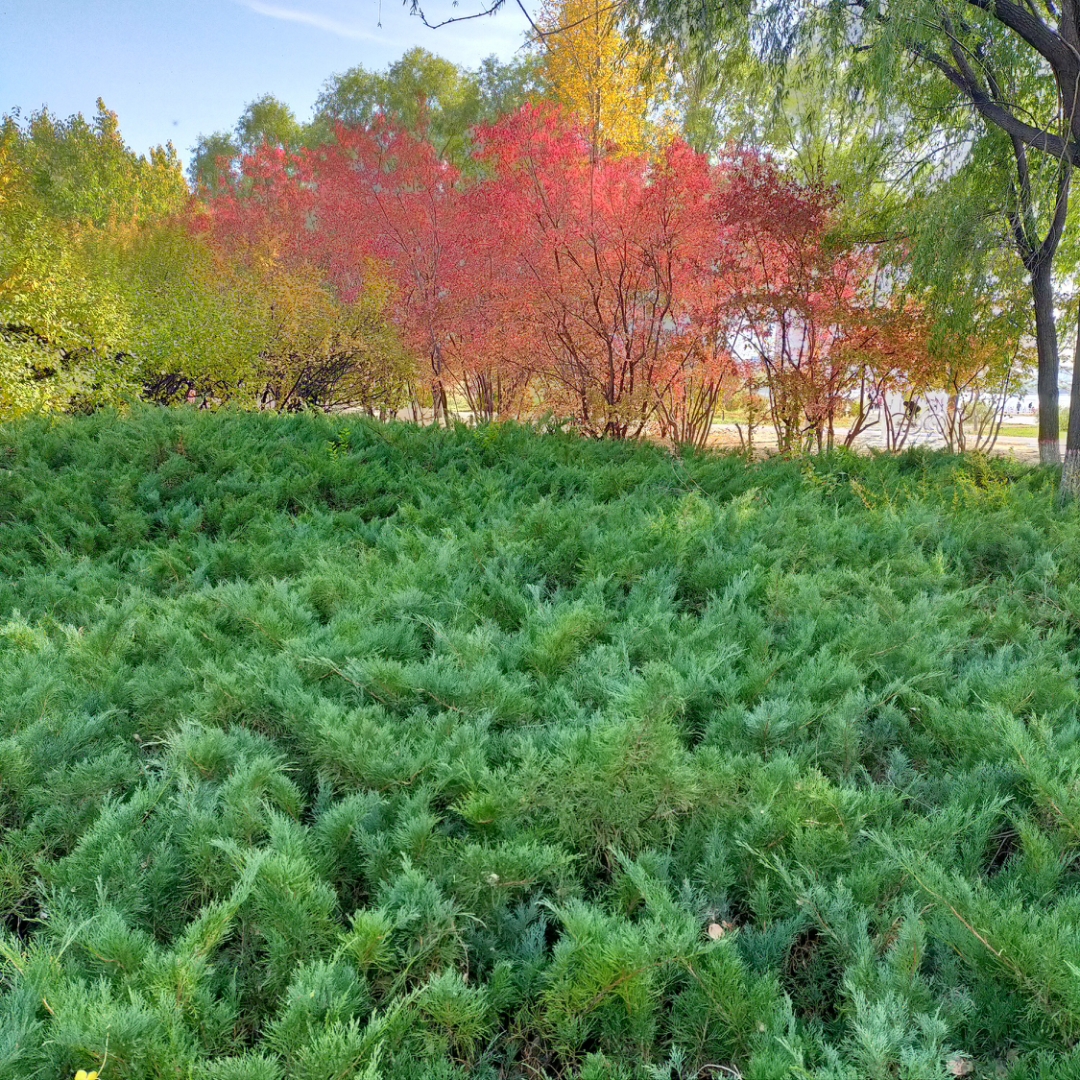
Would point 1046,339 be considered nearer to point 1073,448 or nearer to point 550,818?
point 1073,448

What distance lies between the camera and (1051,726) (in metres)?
1.81

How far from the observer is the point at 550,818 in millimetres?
1476

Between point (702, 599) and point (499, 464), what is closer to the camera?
point (702, 599)

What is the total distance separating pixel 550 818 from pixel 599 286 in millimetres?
5463

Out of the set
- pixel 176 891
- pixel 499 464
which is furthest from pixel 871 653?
pixel 499 464

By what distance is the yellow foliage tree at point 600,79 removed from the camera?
746 centimetres

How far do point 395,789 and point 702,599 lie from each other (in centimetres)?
157

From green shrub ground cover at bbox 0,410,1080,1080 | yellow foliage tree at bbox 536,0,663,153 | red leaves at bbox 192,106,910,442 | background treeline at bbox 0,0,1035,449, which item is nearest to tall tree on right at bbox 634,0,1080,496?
background treeline at bbox 0,0,1035,449

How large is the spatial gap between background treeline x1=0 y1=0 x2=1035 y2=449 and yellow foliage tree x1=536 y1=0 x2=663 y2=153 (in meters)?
0.04

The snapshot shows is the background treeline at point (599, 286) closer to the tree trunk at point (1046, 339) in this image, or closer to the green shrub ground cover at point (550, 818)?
the tree trunk at point (1046, 339)

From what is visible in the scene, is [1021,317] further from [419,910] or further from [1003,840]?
[419,910]

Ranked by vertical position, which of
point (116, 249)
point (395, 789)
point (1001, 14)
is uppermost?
point (116, 249)

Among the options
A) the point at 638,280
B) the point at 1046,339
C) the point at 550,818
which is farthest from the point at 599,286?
the point at 550,818

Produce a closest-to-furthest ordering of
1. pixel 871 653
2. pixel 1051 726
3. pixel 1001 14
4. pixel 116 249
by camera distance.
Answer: pixel 1051 726 → pixel 871 653 → pixel 1001 14 → pixel 116 249
